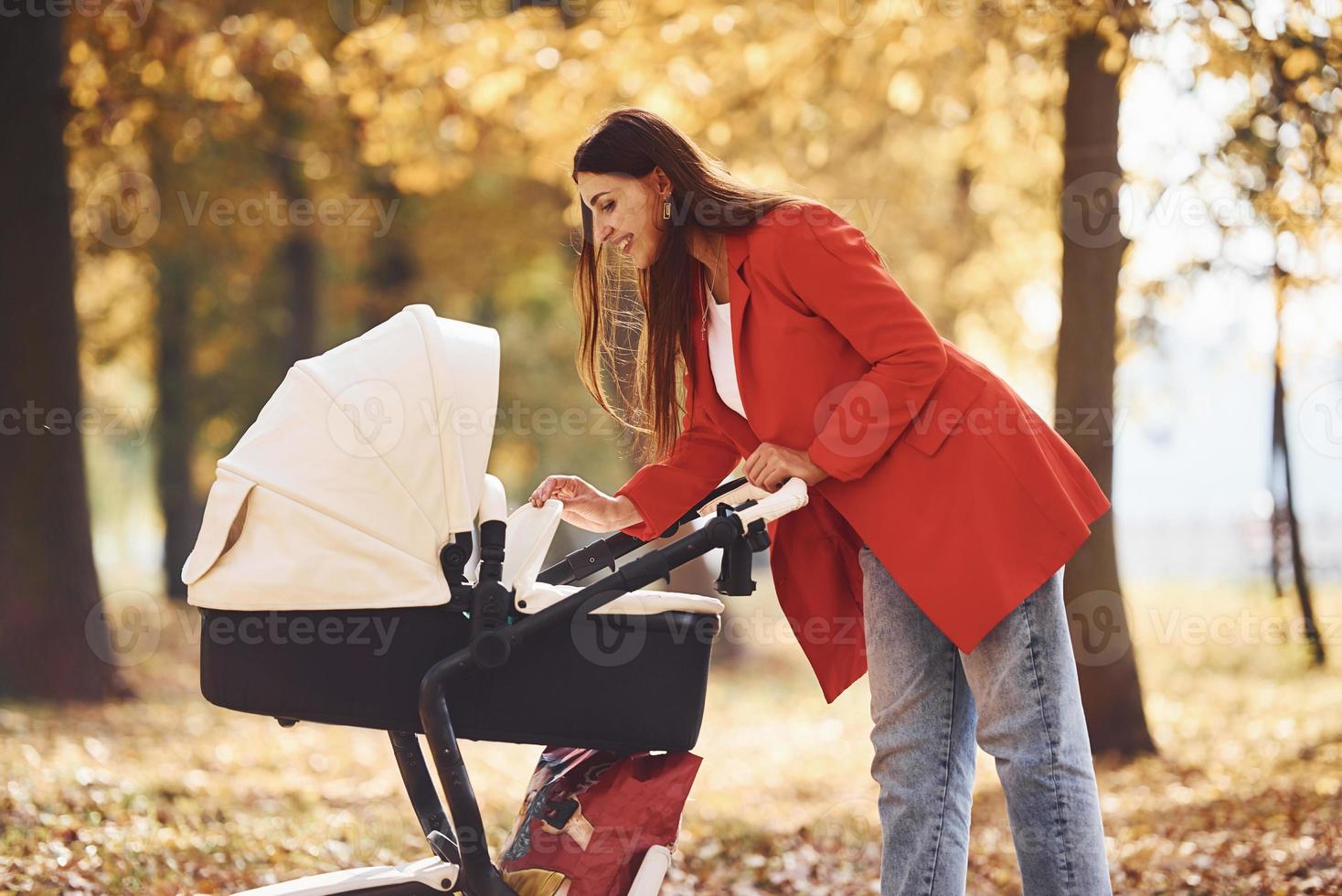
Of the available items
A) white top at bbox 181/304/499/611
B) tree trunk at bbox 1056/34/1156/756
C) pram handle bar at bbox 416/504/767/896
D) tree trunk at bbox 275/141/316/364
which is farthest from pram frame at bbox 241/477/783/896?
tree trunk at bbox 275/141/316/364

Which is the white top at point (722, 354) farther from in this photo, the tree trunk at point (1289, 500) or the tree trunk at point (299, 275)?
the tree trunk at point (299, 275)

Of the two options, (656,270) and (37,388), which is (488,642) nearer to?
(656,270)

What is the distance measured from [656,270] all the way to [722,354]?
257 millimetres

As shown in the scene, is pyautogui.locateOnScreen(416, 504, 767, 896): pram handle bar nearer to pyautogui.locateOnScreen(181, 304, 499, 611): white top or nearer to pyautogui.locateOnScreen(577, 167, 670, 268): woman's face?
pyautogui.locateOnScreen(181, 304, 499, 611): white top

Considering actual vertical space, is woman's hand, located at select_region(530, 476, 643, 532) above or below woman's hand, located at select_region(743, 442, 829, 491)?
below

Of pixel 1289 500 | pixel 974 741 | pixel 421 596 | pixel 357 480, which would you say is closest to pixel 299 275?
pixel 1289 500

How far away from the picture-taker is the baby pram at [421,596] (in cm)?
250

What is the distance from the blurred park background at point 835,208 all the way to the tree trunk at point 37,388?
0.05 feet

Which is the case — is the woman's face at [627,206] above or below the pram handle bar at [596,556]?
above

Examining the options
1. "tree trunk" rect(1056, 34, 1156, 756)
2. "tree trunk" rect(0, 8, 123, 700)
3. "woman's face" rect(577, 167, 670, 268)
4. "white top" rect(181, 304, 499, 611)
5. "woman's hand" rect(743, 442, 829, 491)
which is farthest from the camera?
"tree trunk" rect(0, 8, 123, 700)

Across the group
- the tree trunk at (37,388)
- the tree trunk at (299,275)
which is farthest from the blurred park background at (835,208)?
the tree trunk at (299,275)

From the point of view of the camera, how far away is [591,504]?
3078 millimetres

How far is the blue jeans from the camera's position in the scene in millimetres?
2492

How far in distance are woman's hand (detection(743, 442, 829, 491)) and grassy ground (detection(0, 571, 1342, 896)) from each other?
2.03m
